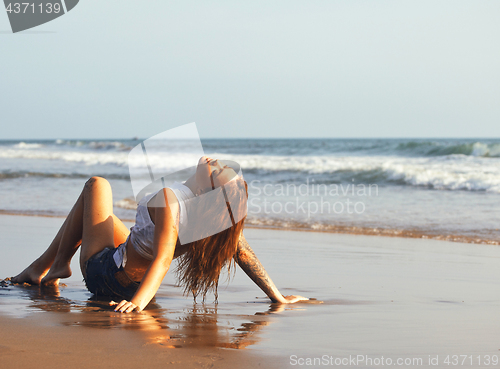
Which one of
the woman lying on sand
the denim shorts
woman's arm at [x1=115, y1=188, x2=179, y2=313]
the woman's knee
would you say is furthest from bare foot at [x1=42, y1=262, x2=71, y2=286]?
woman's arm at [x1=115, y1=188, x2=179, y2=313]

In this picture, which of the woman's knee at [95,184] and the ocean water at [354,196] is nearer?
the woman's knee at [95,184]

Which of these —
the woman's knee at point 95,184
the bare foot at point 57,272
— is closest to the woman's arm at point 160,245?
the woman's knee at point 95,184

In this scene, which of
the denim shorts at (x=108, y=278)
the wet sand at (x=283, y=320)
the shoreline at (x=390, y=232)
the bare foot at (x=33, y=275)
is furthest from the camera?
the shoreline at (x=390, y=232)

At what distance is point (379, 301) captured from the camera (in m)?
3.19

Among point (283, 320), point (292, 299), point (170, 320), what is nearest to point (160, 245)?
point (170, 320)

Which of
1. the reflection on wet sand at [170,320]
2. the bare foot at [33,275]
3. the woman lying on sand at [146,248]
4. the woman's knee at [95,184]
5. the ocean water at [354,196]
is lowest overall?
the ocean water at [354,196]

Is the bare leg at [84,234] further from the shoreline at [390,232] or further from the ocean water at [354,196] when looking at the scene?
the shoreline at [390,232]

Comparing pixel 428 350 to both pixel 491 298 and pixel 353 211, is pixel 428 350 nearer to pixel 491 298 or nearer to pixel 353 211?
pixel 491 298

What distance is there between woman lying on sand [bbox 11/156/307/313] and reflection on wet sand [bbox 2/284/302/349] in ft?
0.31

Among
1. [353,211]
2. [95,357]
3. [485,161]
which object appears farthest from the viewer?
[485,161]

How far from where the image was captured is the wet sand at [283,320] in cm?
202

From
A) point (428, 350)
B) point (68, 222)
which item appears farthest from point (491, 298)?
point (68, 222)

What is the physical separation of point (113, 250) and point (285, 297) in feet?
3.56

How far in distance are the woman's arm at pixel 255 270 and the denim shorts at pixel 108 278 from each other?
24.5 inches
